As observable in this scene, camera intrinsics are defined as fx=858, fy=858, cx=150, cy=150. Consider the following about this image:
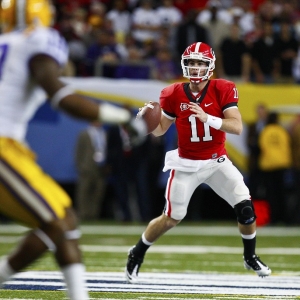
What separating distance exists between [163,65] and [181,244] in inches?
156

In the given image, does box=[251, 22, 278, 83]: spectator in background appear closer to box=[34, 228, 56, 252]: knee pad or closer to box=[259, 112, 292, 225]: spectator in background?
box=[259, 112, 292, 225]: spectator in background

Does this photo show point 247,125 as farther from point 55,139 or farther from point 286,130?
Result: point 55,139

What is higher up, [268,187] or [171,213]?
[171,213]

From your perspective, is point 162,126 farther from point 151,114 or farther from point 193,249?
point 193,249

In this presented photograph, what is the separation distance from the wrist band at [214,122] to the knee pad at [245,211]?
63 centimetres

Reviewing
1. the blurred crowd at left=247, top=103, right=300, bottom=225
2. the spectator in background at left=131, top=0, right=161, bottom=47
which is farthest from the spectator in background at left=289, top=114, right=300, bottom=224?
the spectator in background at left=131, top=0, right=161, bottom=47

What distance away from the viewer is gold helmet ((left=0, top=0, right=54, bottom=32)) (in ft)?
12.7

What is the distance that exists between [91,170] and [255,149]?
94.5 inches

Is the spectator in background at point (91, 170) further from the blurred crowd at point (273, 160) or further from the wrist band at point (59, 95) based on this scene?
the wrist band at point (59, 95)

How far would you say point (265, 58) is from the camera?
13.3 metres

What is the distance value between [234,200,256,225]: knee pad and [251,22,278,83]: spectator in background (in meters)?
7.27

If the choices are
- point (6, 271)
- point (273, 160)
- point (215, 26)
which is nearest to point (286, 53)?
point (215, 26)

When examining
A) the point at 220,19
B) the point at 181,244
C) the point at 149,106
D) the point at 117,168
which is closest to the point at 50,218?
the point at 149,106

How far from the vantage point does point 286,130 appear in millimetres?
A: 12422
